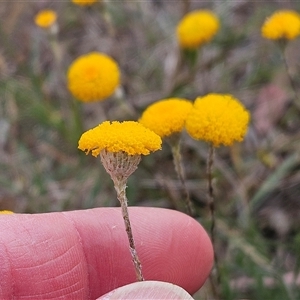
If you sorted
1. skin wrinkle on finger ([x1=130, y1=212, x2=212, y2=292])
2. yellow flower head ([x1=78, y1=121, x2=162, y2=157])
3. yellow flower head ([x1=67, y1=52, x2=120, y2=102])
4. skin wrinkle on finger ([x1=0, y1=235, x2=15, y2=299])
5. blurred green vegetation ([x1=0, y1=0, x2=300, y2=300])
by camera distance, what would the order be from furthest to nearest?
blurred green vegetation ([x1=0, y1=0, x2=300, y2=300]) → yellow flower head ([x1=67, y1=52, x2=120, y2=102]) → skin wrinkle on finger ([x1=130, y1=212, x2=212, y2=292]) → skin wrinkle on finger ([x1=0, y1=235, x2=15, y2=299]) → yellow flower head ([x1=78, y1=121, x2=162, y2=157])

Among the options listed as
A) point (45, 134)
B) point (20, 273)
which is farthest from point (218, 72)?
point (20, 273)

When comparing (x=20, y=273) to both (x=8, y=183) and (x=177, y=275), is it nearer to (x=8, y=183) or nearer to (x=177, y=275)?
(x=177, y=275)

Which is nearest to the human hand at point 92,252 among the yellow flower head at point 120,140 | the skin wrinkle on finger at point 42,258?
the skin wrinkle on finger at point 42,258

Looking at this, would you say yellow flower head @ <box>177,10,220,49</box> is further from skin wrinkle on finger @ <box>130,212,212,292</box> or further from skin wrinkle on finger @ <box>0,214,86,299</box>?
skin wrinkle on finger @ <box>0,214,86,299</box>

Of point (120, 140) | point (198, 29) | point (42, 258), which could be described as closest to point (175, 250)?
point (42, 258)

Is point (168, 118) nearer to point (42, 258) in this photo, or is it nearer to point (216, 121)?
point (216, 121)

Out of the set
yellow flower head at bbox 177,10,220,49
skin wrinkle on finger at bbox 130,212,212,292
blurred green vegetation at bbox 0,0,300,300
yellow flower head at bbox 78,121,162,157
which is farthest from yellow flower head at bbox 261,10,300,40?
yellow flower head at bbox 78,121,162,157
